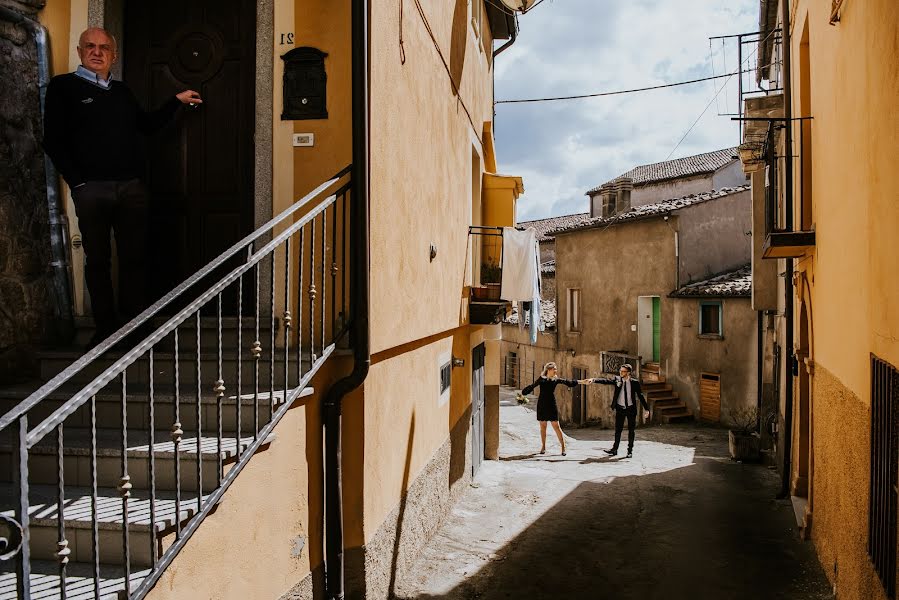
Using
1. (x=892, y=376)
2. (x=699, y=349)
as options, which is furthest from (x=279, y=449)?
(x=699, y=349)

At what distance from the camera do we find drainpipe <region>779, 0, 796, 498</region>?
9195mm

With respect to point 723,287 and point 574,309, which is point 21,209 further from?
point 574,309

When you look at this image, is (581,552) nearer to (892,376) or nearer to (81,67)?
(892,376)

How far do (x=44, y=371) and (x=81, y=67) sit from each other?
2112 mm

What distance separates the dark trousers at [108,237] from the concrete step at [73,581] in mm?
1993

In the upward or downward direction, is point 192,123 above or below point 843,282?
above

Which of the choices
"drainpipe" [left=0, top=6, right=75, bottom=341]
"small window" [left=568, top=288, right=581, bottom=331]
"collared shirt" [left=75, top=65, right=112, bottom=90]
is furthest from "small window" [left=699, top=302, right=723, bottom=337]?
"collared shirt" [left=75, top=65, right=112, bottom=90]

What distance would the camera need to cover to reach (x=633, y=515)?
9.29m

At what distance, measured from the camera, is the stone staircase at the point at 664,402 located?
870 inches

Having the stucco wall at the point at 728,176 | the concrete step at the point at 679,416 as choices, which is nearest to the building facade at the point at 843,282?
the concrete step at the point at 679,416

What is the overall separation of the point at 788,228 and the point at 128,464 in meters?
8.67

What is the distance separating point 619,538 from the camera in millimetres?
8305

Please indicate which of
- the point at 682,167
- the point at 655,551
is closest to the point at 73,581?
the point at 655,551

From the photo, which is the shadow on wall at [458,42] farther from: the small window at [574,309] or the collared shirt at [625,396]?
the small window at [574,309]
